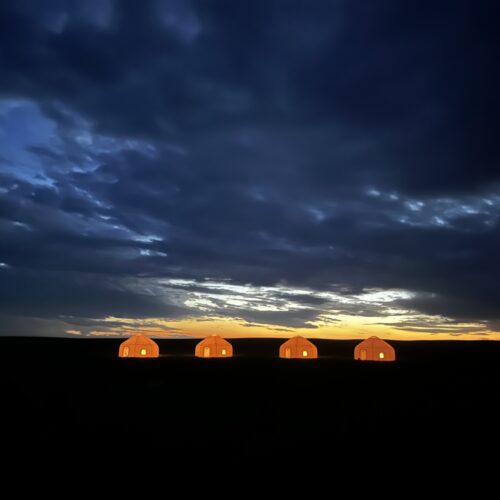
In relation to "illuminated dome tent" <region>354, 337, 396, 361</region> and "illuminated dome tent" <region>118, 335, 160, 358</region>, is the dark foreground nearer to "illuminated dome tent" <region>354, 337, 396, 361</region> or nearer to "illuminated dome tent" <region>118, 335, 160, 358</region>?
"illuminated dome tent" <region>118, 335, 160, 358</region>

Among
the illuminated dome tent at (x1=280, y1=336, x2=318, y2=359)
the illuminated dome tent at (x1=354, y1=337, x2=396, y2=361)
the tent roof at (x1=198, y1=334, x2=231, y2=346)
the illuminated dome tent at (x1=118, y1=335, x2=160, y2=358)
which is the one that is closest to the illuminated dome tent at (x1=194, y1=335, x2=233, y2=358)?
the tent roof at (x1=198, y1=334, x2=231, y2=346)

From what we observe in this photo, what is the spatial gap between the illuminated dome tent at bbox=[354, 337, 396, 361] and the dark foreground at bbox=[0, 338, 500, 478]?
17715mm

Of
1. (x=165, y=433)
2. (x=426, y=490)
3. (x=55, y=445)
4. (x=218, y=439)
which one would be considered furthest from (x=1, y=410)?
(x=426, y=490)

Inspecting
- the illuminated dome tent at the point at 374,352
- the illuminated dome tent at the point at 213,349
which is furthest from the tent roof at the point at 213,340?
the illuminated dome tent at the point at 374,352

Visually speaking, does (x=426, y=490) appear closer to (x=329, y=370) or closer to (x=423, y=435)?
(x=423, y=435)

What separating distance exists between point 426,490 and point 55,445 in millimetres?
10711

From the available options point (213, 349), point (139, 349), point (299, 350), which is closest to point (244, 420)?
point (139, 349)

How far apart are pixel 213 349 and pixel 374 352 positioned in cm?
1798

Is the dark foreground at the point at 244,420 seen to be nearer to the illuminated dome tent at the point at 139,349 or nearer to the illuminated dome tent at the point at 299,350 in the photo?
the illuminated dome tent at the point at 139,349

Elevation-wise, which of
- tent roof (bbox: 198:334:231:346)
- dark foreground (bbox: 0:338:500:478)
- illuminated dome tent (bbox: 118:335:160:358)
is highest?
tent roof (bbox: 198:334:231:346)

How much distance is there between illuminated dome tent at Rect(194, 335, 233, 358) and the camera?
4922 cm

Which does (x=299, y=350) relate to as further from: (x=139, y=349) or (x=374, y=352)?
(x=139, y=349)

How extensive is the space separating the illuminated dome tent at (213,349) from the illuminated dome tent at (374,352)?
48.2 ft

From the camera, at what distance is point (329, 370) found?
34875 mm
